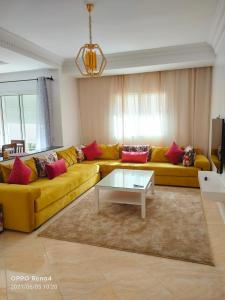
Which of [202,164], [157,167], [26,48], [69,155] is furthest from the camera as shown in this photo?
[69,155]

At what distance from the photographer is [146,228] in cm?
287

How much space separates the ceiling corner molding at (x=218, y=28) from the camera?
268cm

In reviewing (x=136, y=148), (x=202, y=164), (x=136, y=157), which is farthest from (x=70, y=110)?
(x=202, y=164)

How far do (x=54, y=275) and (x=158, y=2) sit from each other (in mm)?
3083

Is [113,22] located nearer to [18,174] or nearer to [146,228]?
[18,174]

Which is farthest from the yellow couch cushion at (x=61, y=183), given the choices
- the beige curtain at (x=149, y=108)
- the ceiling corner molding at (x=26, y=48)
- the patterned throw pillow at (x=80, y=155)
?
the ceiling corner molding at (x=26, y=48)

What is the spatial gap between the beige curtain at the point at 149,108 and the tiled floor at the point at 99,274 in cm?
300

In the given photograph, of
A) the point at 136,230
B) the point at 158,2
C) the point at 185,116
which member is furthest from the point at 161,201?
the point at 158,2

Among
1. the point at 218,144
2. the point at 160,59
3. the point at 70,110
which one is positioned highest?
the point at 160,59

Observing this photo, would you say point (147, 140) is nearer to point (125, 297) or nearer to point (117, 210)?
point (117, 210)

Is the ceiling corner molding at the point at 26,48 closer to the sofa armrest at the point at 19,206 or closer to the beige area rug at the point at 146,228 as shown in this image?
the sofa armrest at the point at 19,206

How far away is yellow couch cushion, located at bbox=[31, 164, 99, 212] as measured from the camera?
3047 mm

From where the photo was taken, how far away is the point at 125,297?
179 cm

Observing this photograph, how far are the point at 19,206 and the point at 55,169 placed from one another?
1.14 meters
